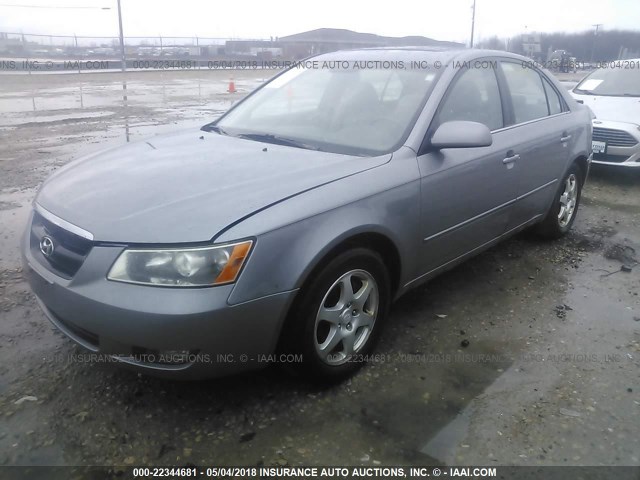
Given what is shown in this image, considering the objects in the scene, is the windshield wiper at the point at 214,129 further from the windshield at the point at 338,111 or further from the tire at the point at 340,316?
the tire at the point at 340,316

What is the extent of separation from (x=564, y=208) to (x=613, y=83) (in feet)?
15.4

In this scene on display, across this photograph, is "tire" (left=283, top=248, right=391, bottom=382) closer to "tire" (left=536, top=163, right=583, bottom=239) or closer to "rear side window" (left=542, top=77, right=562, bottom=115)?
"tire" (left=536, top=163, right=583, bottom=239)

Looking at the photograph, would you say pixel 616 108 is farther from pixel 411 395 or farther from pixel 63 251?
pixel 63 251

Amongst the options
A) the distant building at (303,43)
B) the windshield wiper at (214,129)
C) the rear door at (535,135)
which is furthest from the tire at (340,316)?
the distant building at (303,43)

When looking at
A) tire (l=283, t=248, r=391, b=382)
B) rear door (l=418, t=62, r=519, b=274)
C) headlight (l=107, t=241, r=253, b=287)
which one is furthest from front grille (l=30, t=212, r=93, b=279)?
rear door (l=418, t=62, r=519, b=274)

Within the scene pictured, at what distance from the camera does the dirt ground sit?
2371 mm

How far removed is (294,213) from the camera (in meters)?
2.40

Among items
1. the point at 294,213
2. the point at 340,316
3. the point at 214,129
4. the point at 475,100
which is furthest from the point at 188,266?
the point at 475,100

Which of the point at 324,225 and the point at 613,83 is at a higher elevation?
the point at 613,83

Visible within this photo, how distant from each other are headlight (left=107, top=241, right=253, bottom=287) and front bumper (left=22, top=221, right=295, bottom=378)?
0.12 ft

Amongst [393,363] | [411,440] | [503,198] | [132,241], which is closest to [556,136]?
[503,198]

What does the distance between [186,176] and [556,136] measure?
311 cm

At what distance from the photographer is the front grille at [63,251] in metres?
2.37

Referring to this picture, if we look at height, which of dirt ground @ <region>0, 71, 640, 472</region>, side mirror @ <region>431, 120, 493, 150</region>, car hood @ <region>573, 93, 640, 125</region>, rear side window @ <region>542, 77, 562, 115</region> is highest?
rear side window @ <region>542, 77, 562, 115</region>
